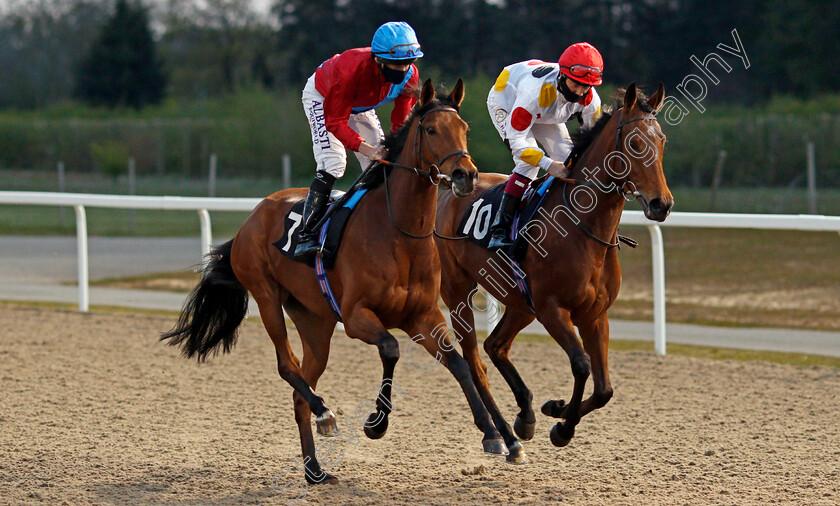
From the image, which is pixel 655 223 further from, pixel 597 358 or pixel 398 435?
pixel 398 435

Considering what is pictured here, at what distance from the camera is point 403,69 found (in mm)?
4266

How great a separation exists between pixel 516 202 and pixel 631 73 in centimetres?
2488

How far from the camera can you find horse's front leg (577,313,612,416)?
174 inches

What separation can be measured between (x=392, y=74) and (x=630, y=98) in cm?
104

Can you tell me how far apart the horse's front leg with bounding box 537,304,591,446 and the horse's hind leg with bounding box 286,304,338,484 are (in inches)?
40.1

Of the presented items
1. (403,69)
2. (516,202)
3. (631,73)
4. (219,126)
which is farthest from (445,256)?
(631,73)

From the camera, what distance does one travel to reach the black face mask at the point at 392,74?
428 centimetres

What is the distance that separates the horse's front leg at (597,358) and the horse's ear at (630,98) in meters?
0.96

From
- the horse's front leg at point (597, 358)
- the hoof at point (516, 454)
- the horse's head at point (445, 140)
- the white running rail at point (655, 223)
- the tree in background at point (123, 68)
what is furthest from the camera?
the tree in background at point (123, 68)

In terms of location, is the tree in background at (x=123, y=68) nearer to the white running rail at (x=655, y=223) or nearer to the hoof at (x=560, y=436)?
the white running rail at (x=655, y=223)

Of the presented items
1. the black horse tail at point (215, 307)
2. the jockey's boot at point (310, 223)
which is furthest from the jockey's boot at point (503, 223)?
the black horse tail at point (215, 307)

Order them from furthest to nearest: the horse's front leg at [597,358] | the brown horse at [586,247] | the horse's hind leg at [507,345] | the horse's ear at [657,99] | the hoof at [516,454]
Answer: the horse's hind leg at [507,345]
the horse's front leg at [597,358]
the horse's ear at [657,99]
the brown horse at [586,247]
the hoof at [516,454]

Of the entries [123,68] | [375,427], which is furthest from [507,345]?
[123,68]

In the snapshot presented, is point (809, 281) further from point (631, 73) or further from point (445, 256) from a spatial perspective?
point (631, 73)
